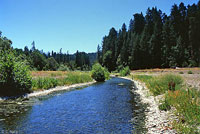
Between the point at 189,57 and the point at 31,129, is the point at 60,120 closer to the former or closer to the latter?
the point at 31,129

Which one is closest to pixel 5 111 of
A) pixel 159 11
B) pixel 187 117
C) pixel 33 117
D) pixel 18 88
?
pixel 33 117

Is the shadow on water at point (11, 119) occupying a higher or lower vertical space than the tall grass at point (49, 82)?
lower

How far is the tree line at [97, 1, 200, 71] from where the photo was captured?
6081cm

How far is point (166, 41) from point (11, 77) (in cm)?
6266

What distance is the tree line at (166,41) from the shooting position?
60812mm

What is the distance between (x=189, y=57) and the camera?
62.6 meters

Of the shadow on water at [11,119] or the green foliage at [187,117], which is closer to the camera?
the green foliage at [187,117]

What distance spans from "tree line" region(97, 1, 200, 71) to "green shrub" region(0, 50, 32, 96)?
52968 millimetres

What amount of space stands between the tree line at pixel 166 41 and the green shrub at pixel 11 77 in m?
53.0

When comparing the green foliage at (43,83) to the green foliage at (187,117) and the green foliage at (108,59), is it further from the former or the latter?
the green foliage at (108,59)

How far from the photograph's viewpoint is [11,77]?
59.0ft

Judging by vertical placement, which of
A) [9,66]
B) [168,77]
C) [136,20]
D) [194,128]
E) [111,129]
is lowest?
[111,129]

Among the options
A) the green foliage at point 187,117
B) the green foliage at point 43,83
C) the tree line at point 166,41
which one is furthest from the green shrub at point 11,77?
the tree line at point 166,41

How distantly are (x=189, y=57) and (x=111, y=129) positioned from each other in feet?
211
